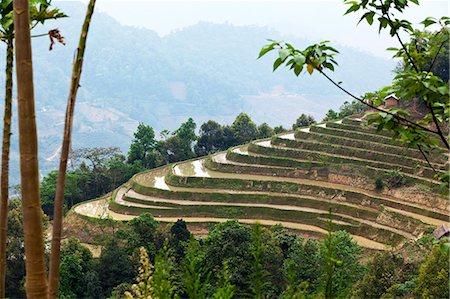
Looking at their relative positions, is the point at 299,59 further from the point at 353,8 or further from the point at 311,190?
the point at 311,190

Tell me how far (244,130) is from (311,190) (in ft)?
38.9

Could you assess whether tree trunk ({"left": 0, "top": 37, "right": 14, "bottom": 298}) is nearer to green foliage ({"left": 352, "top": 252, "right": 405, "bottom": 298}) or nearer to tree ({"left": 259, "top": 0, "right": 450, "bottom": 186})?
tree ({"left": 259, "top": 0, "right": 450, "bottom": 186})

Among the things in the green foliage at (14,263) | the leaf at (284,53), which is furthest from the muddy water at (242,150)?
the leaf at (284,53)

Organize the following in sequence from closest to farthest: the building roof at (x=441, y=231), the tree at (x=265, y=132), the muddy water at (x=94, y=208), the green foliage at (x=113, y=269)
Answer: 1. the building roof at (x=441, y=231)
2. the green foliage at (x=113, y=269)
3. the muddy water at (x=94, y=208)
4. the tree at (x=265, y=132)

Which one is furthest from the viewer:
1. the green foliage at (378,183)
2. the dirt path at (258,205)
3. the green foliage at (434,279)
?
the green foliage at (378,183)

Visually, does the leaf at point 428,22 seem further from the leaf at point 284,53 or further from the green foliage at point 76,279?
the green foliage at point 76,279

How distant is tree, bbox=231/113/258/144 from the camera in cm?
2967

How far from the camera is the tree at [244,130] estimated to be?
29.7m

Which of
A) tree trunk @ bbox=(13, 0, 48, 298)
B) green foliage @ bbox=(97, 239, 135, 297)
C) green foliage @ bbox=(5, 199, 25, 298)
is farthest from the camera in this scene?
green foliage @ bbox=(97, 239, 135, 297)

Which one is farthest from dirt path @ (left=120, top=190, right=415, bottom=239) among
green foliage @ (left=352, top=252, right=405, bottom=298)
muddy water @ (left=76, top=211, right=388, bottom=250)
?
green foliage @ (left=352, top=252, right=405, bottom=298)

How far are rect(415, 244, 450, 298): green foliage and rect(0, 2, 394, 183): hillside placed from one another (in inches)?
2554

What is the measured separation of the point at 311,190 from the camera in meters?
18.4

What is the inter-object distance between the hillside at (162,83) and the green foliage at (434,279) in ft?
213

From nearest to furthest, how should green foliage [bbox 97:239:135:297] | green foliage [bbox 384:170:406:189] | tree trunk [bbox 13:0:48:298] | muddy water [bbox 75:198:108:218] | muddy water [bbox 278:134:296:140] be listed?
tree trunk [bbox 13:0:48:298] < green foliage [bbox 97:239:135:297] < green foliage [bbox 384:170:406:189] < muddy water [bbox 75:198:108:218] < muddy water [bbox 278:134:296:140]
